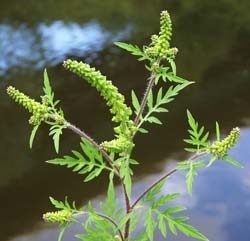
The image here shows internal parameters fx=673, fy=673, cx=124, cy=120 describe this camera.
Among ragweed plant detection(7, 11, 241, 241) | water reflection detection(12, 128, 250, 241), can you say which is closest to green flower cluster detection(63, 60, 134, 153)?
ragweed plant detection(7, 11, 241, 241)

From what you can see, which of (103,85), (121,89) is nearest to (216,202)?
(121,89)

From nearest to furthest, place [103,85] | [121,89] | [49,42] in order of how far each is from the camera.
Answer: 1. [103,85]
2. [121,89]
3. [49,42]

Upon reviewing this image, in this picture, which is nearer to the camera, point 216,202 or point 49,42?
point 216,202

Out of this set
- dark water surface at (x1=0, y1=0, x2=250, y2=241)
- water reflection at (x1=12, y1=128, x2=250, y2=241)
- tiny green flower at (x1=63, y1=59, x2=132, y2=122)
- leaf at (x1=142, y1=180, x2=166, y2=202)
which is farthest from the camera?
dark water surface at (x1=0, y1=0, x2=250, y2=241)

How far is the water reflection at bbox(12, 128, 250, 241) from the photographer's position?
181cm

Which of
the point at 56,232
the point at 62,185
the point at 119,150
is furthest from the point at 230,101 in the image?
the point at 119,150

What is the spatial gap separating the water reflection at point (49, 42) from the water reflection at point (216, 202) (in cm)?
91

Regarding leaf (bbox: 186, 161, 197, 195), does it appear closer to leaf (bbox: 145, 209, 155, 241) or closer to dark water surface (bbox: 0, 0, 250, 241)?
leaf (bbox: 145, 209, 155, 241)

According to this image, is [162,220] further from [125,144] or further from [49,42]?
[49,42]

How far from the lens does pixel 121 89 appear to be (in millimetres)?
2541

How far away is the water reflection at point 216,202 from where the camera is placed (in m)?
1.81

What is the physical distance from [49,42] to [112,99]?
2372mm

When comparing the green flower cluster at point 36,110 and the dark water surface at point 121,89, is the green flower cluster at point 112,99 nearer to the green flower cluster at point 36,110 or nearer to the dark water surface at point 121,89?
the green flower cluster at point 36,110

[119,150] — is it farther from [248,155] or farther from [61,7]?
[61,7]
